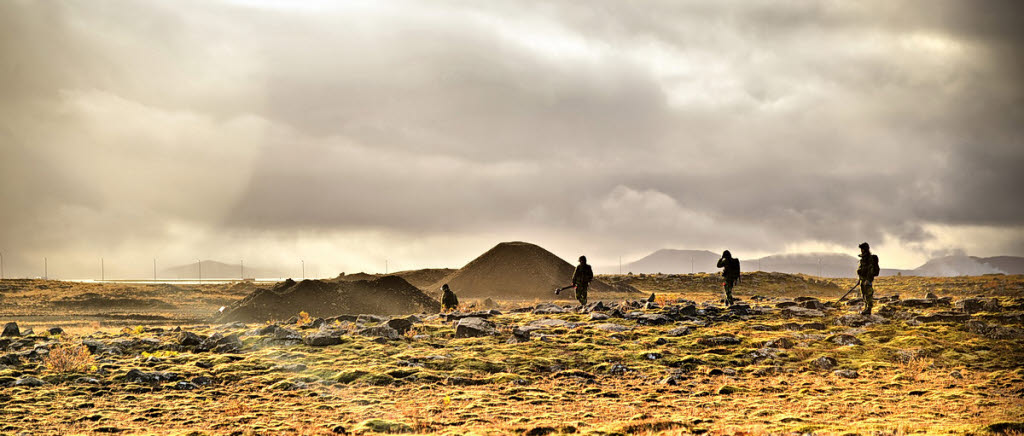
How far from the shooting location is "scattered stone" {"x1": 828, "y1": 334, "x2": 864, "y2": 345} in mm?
24906

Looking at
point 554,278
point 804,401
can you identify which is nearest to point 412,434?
point 804,401

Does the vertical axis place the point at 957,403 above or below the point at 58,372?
below

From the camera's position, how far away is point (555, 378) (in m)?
20.5

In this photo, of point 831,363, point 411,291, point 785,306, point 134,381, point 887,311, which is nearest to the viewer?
point 134,381

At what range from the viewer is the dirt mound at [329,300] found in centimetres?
4669

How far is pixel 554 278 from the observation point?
90.2m

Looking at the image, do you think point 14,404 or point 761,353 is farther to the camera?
point 761,353

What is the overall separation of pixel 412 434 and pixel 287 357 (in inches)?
429

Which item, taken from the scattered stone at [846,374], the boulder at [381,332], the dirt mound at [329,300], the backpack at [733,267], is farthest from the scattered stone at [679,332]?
the dirt mound at [329,300]

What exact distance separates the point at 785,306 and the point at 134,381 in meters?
32.1

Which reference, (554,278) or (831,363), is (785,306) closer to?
(831,363)

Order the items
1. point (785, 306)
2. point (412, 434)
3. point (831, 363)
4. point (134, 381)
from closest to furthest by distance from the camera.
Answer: point (412, 434)
point (134, 381)
point (831, 363)
point (785, 306)

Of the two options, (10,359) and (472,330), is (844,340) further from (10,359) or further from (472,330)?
(10,359)

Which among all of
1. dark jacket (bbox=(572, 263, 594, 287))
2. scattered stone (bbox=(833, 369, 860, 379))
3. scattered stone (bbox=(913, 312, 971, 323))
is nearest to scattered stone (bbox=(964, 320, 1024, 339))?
scattered stone (bbox=(913, 312, 971, 323))
